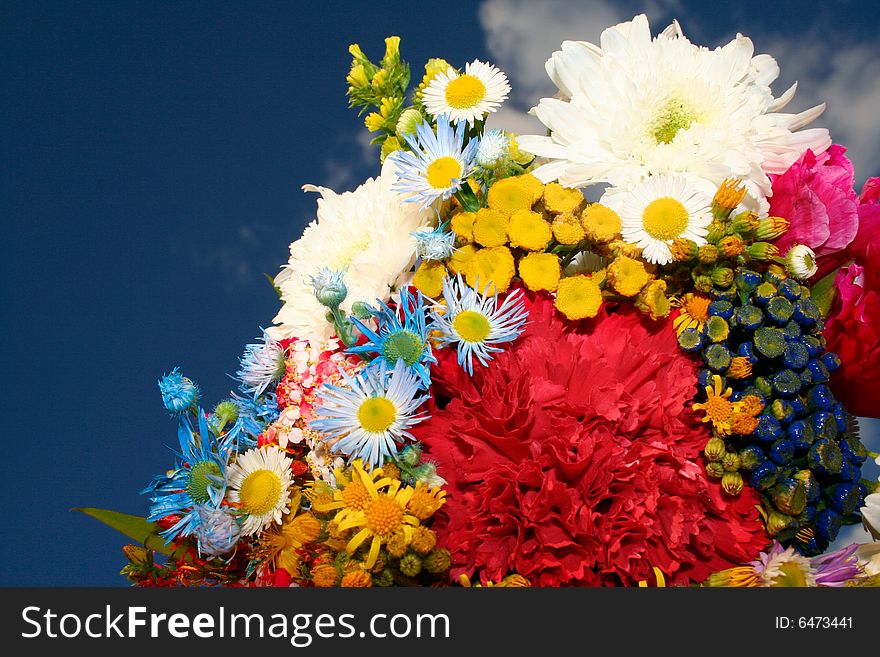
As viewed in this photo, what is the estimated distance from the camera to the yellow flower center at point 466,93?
3.73ft

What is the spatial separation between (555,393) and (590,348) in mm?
80

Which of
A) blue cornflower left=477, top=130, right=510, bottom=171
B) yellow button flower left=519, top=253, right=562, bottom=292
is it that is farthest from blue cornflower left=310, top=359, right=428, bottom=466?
blue cornflower left=477, top=130, right=510, bottom=171

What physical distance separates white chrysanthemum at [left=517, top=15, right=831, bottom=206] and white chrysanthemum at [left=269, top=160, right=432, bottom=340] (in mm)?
212

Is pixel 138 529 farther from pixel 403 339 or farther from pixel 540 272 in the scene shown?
pixel 540 272

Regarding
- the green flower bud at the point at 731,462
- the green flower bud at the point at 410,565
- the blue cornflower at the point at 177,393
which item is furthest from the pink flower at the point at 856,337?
the blue cornflower at the point at 177,393

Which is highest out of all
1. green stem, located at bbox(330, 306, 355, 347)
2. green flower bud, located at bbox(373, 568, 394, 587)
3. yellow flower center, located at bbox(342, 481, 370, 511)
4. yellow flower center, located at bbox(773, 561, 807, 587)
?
green stem, located at bbox(330, 306, 355, 347)

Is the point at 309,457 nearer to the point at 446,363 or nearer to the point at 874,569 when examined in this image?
the point at 446,363

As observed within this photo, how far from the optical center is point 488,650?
2.81ft

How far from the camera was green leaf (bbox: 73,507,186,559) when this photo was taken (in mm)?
1104

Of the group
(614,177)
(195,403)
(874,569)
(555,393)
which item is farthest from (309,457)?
(874,569)

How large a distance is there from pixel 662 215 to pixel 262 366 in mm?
613

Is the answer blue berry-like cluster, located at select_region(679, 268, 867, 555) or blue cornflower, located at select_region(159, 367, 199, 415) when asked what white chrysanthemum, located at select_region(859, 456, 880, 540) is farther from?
blue cornflower, located at select_region(159, 367, 199, 415)

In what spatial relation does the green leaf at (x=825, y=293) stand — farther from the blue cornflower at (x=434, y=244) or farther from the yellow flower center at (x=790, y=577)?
the blue cornflower at (x=434, y=244)

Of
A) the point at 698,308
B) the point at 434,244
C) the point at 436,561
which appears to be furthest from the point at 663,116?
the point at 436,561
